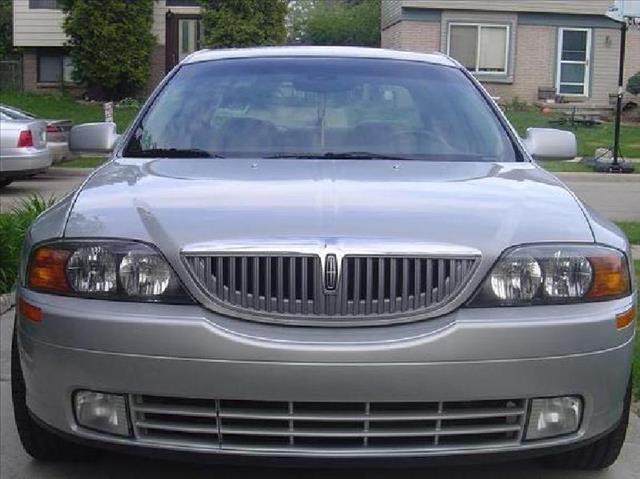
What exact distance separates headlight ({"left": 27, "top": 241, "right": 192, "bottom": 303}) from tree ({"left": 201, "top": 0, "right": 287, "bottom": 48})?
24235 millimetres

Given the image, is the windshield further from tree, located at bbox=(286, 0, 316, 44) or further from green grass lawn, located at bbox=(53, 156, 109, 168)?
tree, located at bbox=(286, 0, 316, 44)

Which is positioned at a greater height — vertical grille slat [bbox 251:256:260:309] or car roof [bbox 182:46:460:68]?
car roof [bbox 182:46:460:68]

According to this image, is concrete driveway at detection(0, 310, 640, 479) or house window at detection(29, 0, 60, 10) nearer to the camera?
concrete driveway at detection(0, 310, 640, 479)

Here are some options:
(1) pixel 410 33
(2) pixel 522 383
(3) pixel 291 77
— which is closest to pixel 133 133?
(3) pixel 291 77

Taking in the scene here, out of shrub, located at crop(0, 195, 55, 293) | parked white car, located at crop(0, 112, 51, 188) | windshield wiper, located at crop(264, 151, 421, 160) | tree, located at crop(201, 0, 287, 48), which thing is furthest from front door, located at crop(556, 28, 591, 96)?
windshield wiper, located at crop(264, 151, 421, 160)

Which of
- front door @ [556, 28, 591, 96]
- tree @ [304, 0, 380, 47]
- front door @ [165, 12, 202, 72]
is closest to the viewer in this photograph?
front door @ [556, 28, 591, 96]

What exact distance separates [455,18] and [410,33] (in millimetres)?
1333

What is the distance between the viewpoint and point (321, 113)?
4.43 metres

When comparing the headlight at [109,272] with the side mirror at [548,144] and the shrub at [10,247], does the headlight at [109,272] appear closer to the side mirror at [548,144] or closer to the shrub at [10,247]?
the side mirror at [548,144]

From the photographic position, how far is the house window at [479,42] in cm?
2783

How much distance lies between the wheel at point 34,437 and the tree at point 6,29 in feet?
111

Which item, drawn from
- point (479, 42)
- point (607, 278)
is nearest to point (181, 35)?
point (479, 42)

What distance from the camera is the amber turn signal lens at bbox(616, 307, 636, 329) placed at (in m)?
3.15

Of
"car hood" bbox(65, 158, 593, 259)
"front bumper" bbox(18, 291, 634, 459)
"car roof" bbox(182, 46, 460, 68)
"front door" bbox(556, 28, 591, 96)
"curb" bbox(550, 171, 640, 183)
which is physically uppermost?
"front door" bbox(556, 28, 591, 96)
